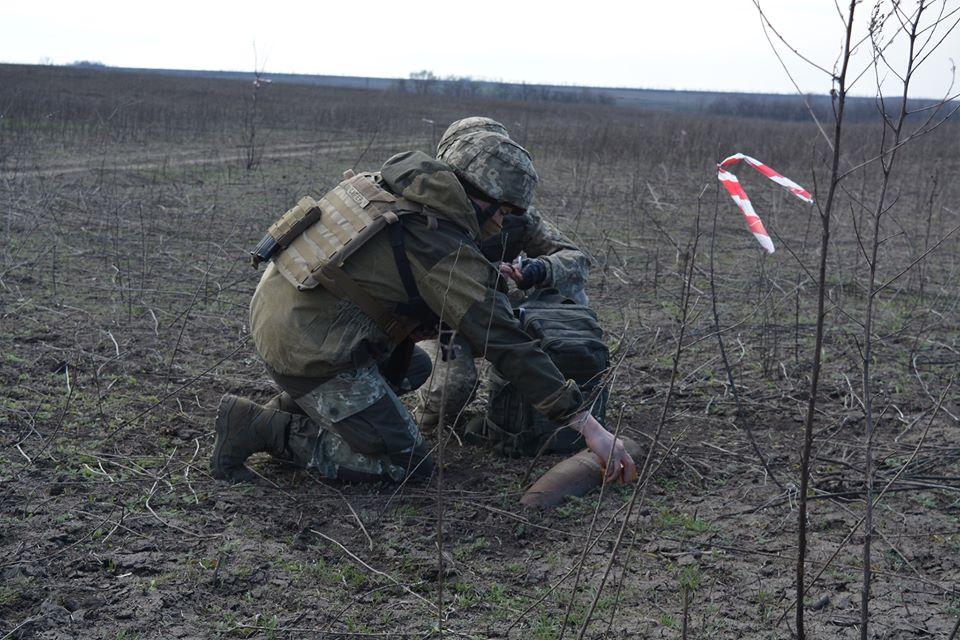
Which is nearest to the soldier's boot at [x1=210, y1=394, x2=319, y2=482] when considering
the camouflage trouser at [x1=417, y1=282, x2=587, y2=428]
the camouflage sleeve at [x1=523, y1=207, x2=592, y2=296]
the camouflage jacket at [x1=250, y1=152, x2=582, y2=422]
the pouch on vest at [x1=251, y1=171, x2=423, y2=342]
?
the camouflage jacket at [x1=250, y1=152, x2=582, y2=422]

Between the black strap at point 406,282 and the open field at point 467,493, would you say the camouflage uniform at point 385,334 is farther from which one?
the open field at point 467,493

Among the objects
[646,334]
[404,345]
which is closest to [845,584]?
[404,345]

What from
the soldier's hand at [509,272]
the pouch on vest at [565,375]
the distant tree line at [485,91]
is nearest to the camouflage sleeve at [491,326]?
the pouch on vest at [565,375]

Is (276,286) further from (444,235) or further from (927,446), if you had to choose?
(927,446)

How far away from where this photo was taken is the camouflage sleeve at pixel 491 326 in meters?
3.15

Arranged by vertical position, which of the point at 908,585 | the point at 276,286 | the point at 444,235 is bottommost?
the point at 908,585

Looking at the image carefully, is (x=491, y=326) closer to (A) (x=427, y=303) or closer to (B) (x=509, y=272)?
(A) (x=427, y=303)

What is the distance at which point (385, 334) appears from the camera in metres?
3.43

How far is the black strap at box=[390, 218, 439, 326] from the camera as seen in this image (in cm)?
323

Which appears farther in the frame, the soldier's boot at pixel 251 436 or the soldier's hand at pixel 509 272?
the soldier's hand at pixel 509 272

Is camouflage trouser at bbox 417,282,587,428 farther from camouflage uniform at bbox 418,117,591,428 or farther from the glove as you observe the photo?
the glove

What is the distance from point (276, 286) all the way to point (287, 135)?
671 inches

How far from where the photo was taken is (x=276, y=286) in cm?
344

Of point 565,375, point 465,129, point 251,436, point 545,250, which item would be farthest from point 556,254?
point 251,436
